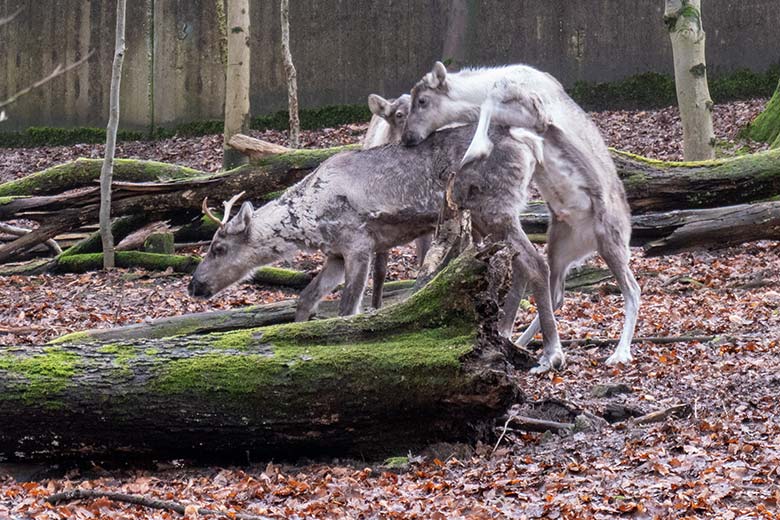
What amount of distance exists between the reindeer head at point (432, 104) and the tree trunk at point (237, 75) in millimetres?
4729

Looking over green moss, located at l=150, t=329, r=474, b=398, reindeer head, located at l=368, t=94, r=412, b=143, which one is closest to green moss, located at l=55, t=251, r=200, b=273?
reindeer head, located at l=368, t=94, r=412, b=143

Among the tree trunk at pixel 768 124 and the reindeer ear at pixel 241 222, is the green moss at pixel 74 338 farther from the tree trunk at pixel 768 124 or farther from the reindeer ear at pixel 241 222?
the tree trunk at pixel 768 124

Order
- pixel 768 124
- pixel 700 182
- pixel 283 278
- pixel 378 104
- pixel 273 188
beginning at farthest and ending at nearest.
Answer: pixel 768 124
pixel 273 188
pixel 700 182
pixel 283 278
pixel 378 104

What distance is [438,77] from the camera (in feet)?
32.9

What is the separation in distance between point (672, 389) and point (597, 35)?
1291 cm

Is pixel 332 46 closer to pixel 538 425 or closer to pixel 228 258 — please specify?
pixel 228 258

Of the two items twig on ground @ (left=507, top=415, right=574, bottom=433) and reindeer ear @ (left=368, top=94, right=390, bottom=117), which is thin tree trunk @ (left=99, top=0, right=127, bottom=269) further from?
twig on ground @ (left=507, top=415, right=574, bottom=433)

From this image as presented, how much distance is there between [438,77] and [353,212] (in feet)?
6.45

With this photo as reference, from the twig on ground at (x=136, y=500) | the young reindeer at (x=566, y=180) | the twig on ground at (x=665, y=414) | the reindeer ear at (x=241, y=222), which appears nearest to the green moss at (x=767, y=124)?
the young reindeer at (x=566, y=180)

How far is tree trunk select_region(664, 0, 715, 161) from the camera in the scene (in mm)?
13555

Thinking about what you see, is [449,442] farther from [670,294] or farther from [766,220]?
[766,220]

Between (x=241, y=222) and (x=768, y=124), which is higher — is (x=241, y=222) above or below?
below

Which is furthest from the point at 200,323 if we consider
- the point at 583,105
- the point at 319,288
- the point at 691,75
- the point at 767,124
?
the point at 583,105

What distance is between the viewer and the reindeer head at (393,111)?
10.5m
